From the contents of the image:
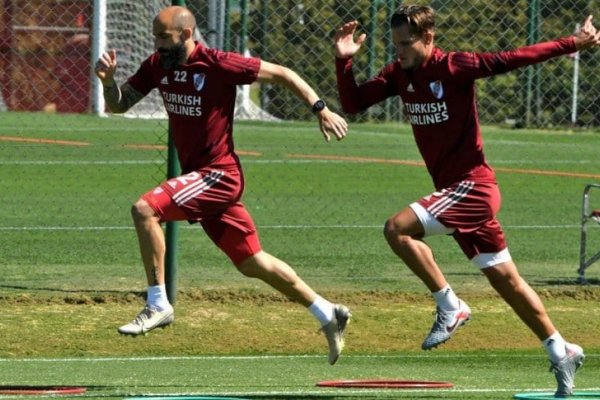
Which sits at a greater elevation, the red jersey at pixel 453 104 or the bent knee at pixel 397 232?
the red jersey at pixel 453 104

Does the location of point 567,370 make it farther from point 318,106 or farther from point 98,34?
point 98,34

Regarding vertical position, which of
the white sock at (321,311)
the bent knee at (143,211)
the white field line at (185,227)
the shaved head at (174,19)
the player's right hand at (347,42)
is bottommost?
the white field line at (185,227)

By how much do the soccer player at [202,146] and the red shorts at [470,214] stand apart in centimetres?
79

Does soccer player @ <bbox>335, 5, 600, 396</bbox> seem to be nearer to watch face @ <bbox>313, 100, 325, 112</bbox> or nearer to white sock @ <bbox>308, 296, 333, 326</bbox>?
watch face @ <bbox>313, 100, 325, 112</bbox>

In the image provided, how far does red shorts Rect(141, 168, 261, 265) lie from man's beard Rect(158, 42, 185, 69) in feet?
2.25

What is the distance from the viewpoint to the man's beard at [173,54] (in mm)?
9836

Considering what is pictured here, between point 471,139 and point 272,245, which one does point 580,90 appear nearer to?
point 272,245

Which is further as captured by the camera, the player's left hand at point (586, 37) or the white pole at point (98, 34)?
the white pole at point (98, 34)

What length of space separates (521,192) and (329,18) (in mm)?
3988

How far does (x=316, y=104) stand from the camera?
9.73 metres

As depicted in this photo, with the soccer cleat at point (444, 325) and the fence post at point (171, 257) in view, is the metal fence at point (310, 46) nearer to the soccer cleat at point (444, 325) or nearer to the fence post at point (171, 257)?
the fence post at point (171, 257)

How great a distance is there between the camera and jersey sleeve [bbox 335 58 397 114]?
9742 millimetres

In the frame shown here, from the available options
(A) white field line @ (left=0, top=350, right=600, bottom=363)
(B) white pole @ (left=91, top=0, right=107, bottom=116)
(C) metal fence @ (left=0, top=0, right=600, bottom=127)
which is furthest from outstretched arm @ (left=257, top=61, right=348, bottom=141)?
(B) white pole @ (left=91, top=0, right=107, bottom=116)

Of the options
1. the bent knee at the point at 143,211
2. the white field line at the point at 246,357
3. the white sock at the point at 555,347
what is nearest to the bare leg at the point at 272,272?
the bent knee at the point at 143,211
